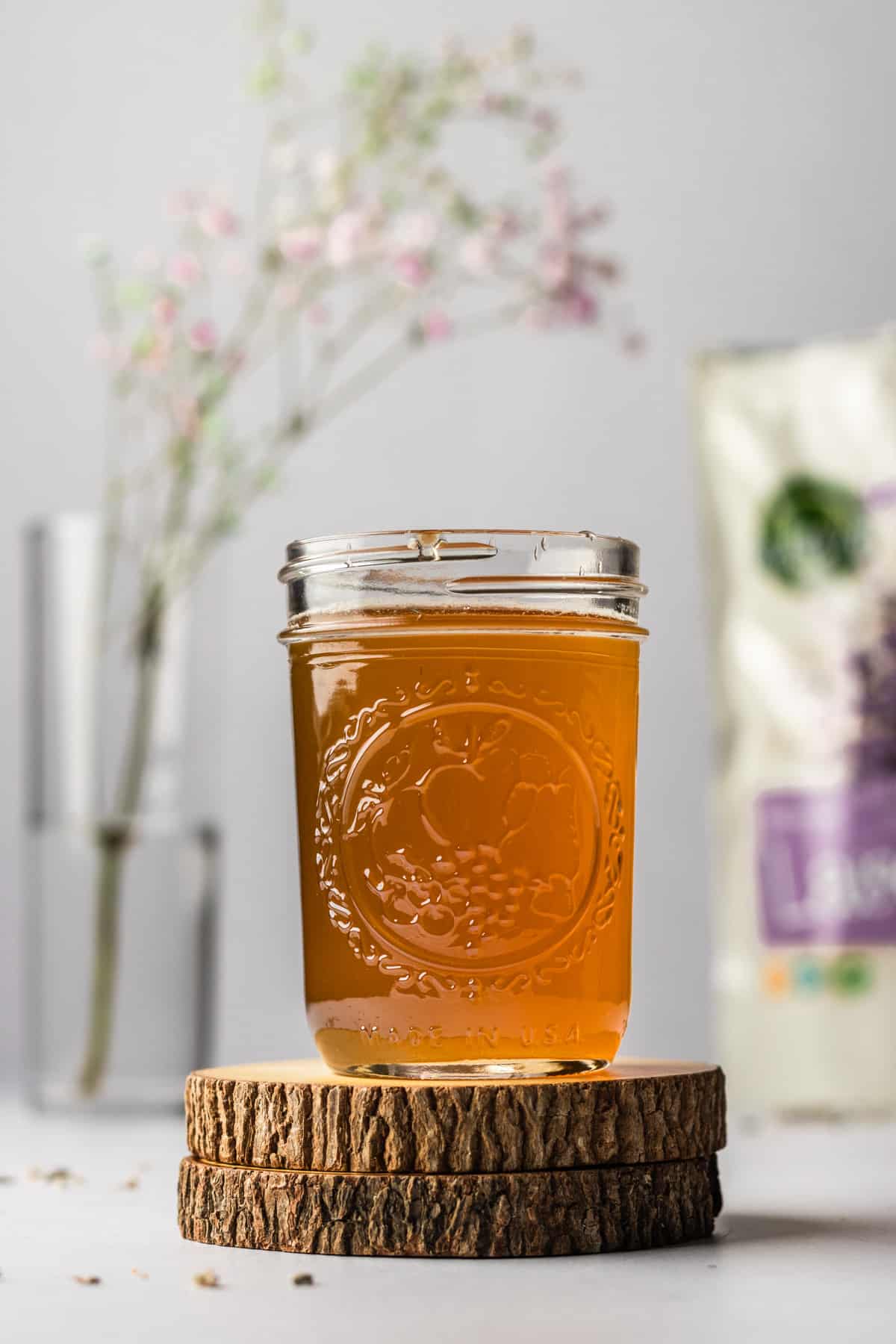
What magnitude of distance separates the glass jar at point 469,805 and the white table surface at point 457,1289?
0.09 m

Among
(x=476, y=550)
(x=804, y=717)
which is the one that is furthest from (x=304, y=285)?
(x=476, y=550)

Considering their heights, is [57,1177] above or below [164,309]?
below

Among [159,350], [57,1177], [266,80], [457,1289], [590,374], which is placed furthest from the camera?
[590,374]

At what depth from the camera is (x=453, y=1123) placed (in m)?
0.68

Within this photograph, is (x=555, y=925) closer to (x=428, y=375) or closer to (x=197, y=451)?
(x=197, y=451)

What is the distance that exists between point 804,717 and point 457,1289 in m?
0.83

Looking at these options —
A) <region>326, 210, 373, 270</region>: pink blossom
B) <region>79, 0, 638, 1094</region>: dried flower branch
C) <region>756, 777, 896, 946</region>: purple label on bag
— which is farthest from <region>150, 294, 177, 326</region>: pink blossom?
<region>756, 777, 896, 946</region>: purple label on bag

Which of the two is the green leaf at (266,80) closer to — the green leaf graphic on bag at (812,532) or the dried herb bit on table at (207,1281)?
the green leaf graphic on bag at (812,532)

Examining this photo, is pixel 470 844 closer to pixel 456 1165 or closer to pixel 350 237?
pixel 456 1165

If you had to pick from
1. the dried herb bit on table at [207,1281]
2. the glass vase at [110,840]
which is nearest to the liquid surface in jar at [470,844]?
the dried herb bit on table at [207,1281]

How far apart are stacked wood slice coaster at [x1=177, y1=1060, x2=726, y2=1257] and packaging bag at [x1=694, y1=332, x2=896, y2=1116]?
673 mm

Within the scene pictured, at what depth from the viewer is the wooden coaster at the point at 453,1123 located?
0.68 metres

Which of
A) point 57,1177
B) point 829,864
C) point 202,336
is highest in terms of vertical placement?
point 202,336

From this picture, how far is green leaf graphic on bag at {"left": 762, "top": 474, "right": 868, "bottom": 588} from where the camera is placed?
1.38 m
